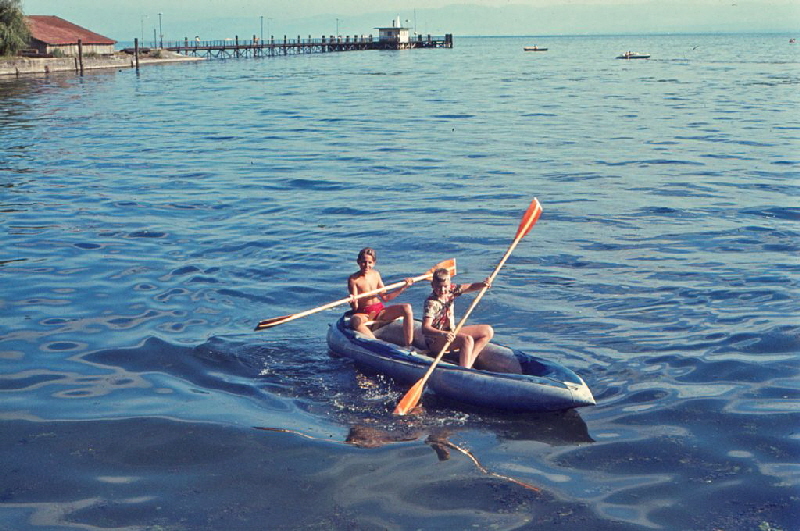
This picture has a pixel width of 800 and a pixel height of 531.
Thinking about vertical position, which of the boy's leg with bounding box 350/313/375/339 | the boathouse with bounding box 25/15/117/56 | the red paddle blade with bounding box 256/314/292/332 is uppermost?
the boathouse with bounding box 25/15/117/56

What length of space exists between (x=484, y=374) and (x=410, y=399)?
81 cm

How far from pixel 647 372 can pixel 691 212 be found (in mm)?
8613

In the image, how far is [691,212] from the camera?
698 inches

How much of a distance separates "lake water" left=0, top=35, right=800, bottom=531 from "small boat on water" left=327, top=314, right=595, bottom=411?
212 mm

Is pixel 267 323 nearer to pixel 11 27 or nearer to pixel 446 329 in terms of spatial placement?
pixel 446 329

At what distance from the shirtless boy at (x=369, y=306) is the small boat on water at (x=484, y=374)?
0.52 ft

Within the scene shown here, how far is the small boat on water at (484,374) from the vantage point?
Answer: 28.7 feet

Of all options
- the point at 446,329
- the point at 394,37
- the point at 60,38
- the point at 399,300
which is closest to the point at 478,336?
the point at 446,329

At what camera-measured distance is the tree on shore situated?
6006 centimetres

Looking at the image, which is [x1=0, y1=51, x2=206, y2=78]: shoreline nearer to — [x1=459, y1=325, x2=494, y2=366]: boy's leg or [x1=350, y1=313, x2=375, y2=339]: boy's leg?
[x1=350, y1=313, x2=375, y2=339]: boy's leg

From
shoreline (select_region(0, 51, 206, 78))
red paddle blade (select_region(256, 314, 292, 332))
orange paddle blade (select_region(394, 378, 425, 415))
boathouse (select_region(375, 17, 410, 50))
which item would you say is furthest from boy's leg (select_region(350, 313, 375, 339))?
boathouse (select_region(375, 17, 410, 50))

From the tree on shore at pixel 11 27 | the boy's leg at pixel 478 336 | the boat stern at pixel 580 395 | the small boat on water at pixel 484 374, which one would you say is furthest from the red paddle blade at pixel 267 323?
the tree on shore at pixel 11 27

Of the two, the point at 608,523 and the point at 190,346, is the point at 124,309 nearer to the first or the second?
the point at 190,346

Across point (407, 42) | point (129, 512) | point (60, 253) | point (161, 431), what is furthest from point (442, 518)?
point (407, 42)
